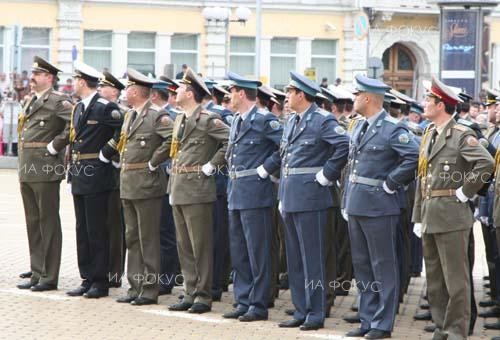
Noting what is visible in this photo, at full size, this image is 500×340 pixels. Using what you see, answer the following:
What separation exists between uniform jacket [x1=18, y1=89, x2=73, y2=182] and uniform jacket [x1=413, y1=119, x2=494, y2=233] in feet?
14.3

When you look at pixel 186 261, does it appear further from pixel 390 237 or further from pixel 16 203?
pixel 16 203

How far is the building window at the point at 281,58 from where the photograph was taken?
47688 mm

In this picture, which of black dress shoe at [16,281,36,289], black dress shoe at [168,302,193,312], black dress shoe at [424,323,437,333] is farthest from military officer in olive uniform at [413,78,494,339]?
black dress shoe at [16,281,36,289]

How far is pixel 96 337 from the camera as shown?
11.1m

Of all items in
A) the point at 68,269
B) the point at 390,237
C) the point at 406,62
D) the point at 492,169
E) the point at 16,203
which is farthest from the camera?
the point at 406,62

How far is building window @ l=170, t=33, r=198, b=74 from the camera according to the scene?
4581 cm

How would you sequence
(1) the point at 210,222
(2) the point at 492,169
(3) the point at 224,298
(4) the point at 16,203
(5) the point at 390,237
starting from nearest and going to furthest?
(2) the point at 492,169, (5) the point at 390,237, (1) the point at 210,222, (3) the point at 224,298, (4) the point at 16,203

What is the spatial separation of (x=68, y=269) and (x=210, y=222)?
10.4ft

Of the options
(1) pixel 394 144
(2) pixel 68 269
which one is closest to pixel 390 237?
(1) pixel 394 144

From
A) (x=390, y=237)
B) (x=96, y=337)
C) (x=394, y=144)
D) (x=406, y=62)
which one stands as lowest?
(x=96, y=337)

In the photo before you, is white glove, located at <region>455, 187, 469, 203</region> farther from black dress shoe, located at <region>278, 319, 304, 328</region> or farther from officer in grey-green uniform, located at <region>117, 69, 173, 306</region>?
officer in grey-green uniform, located at <region>117, 69, 173, 306</region>

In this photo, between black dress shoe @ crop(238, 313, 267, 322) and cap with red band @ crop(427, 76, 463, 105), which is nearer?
cap with red band @ crop(427, 76, 463, 105)

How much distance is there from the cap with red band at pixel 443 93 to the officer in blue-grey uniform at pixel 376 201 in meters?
0.46

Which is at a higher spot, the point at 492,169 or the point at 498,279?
the point at 492,169
